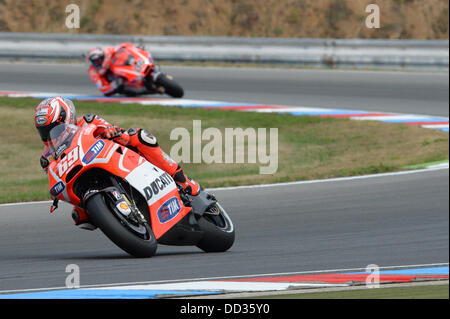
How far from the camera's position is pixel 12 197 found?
983 cm

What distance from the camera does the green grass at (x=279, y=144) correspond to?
A: 1091 centimetres

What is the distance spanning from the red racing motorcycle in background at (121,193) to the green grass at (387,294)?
123 cm

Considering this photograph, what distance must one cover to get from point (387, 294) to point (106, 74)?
39.6ft

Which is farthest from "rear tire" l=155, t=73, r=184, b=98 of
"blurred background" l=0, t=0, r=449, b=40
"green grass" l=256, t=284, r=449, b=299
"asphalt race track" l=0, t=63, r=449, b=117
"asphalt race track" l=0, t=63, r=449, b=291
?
"green grass" l=256, t=284, r=449, b=299

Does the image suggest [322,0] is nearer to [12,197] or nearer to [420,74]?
[420,74]

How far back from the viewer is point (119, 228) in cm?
599

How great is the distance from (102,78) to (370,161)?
22.7 feet

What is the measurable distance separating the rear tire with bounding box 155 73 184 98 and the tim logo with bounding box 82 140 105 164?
999 centimetres

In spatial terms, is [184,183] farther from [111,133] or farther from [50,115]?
[50,115]

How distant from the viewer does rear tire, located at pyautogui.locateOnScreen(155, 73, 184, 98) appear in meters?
16.3

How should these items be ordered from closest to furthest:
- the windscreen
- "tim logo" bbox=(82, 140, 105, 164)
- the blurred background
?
"tim logo" bbox=(82, 140, 105, 164), the windscreen, the blurred background

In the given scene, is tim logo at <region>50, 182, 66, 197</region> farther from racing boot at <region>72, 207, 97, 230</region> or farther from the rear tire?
the rear tire

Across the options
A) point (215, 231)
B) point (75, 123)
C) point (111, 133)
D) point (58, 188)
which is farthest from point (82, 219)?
point (215, 231)
